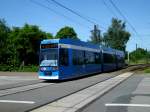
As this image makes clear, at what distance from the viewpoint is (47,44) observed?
26.8 m

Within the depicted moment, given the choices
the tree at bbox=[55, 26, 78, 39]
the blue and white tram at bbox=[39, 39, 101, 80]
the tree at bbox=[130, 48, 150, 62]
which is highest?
the tree at bbox=[55, 26, 78, 39]

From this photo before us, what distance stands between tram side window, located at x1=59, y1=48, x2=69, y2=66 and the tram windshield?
37 cm

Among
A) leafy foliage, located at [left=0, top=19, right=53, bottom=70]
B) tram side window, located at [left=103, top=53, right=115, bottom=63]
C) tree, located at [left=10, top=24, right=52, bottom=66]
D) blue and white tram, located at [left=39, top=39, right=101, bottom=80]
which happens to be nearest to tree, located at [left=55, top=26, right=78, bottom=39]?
leafy foliage, located at [left=0, top=19, right=53, bottom=70]

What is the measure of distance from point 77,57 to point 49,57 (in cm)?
413

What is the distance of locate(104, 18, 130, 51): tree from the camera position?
117938 millimetres

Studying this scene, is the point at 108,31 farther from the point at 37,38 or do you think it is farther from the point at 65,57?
the point at 65,57

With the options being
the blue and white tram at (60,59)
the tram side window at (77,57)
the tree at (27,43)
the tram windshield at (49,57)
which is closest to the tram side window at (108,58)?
the tram side window at (77,57)

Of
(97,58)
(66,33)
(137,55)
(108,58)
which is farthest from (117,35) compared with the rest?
(97,58)

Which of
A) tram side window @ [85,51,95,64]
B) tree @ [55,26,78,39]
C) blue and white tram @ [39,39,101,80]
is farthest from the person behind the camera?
tree @ [55,26,78,39]

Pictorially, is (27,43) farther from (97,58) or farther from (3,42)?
(97,58)

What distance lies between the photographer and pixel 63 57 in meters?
26.5

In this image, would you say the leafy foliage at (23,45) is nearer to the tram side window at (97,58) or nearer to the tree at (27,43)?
the tree at (27,43)

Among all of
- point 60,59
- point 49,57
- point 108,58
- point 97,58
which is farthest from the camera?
point 108,58

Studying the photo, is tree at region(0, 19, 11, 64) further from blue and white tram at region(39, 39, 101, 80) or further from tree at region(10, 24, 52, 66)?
blue and white tram at region(39, 39, 101, 80)
